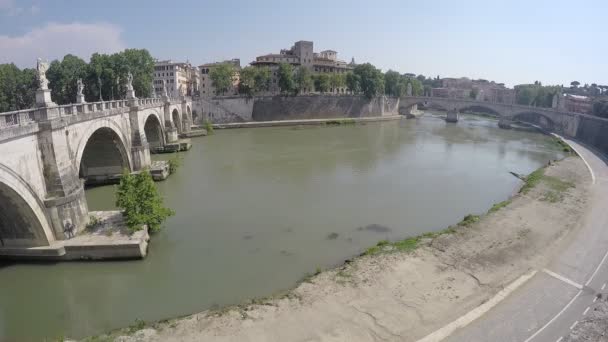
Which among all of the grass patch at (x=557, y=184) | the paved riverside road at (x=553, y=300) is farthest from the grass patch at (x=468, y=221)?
the grass patch at (x=557, y=184)

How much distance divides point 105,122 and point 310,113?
142ft

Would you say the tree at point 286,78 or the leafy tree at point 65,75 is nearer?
the leafy tree at point 65,75

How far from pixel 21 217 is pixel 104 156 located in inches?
448

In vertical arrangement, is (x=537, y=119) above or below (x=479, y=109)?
below

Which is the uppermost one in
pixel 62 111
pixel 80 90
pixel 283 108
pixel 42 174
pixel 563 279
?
pixel 80 90

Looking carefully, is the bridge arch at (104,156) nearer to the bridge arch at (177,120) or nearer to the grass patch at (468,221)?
the bridge arch at (177,120)

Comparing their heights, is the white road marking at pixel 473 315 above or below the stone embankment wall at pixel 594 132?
below

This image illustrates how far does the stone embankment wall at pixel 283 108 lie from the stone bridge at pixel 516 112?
11.2m

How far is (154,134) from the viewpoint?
3369cm

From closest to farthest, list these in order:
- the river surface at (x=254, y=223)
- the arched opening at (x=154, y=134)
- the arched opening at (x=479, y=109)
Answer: the river surface at (x=254, y=223)
the arched opening at (x=154, y=134)
the arched opening at (x=479, y=109)

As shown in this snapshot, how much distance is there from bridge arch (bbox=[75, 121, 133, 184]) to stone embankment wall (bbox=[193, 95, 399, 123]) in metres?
32.0

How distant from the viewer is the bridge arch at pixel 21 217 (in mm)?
11570

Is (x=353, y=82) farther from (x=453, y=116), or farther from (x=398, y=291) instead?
(x=398, y=291)

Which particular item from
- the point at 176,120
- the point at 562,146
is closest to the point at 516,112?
the point at 562,146
